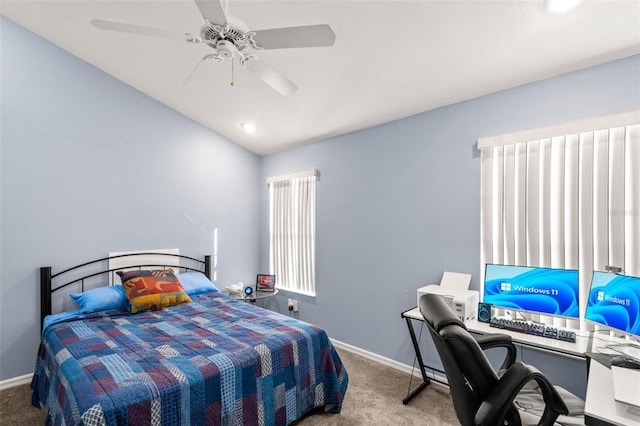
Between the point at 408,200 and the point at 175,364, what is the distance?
2.33 metres

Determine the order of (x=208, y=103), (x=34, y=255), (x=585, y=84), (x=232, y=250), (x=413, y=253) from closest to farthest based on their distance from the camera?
(x=585, y=84), (x=34, y=255), (x=413, y=253), (x=208, y=103), (x=232, y=250)

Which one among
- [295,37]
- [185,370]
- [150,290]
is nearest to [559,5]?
[295,37]

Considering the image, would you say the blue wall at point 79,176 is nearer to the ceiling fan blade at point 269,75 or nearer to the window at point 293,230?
the window at point 293,230

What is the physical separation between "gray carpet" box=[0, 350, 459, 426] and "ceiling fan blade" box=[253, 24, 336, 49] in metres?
2.48

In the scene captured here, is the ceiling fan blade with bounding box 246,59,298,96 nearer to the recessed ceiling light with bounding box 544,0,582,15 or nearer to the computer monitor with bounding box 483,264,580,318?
the recessed ceiling light with bounding box 544,0,582,15

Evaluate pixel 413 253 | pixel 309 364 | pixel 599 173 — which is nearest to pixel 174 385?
pixel 309 364

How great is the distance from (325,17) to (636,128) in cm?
211

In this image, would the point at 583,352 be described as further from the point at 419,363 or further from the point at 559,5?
the point at 559,5

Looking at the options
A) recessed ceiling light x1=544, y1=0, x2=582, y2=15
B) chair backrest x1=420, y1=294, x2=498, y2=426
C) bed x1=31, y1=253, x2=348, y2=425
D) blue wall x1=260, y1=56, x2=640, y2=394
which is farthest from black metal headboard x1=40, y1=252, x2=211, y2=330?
recessed ceiling light x1=544, y1=0, x2=582, y2=15

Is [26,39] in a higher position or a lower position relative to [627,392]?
higher

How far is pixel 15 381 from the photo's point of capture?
263cm

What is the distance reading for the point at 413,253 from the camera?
296 cm

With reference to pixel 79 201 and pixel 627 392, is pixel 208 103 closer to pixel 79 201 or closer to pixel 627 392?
pixel 79 201

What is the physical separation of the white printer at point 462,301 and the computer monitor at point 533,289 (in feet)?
0.39
